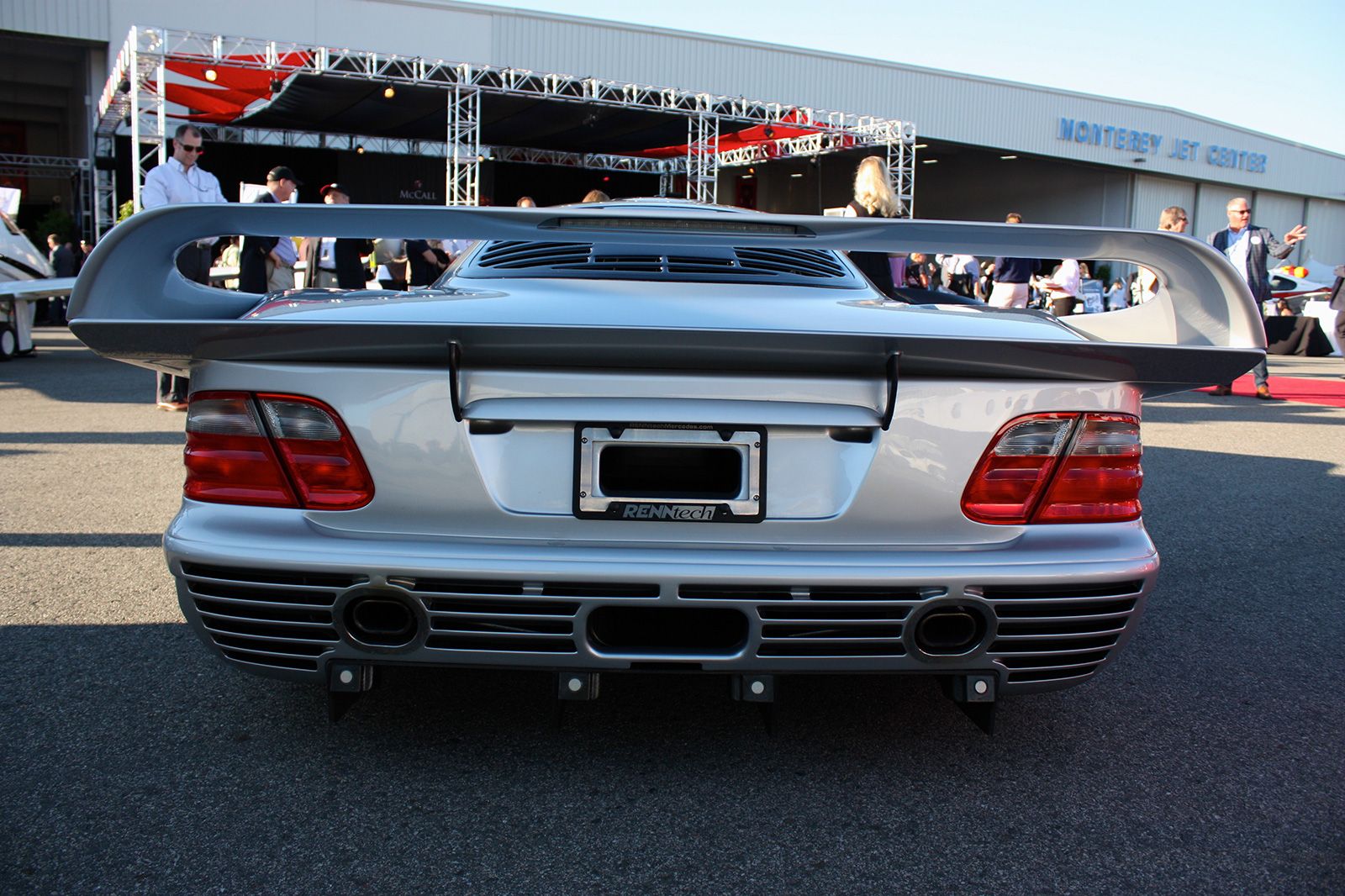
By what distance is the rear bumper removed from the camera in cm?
197

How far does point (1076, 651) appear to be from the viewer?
7.04 ft

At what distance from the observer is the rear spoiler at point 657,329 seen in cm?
193

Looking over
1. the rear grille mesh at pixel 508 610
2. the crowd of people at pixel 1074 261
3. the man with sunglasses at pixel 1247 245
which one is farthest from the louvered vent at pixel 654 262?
the man with sunglasses at pixel 1247 245

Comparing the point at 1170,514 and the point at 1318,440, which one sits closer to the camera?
the point at 1170,514

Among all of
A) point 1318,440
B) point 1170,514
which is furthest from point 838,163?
point 1170,514

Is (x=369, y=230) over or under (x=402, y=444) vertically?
over

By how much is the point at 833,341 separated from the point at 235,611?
1.26 metres

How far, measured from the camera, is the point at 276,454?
2.05 metres

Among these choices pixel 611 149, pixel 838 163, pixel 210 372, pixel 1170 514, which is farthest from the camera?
pixel 838 163

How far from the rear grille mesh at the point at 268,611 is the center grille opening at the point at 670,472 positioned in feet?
1.68

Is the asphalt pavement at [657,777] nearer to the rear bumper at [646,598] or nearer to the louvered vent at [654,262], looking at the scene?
the rear bumper at [646,598]

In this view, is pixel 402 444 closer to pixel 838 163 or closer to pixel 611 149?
pixel 611 149

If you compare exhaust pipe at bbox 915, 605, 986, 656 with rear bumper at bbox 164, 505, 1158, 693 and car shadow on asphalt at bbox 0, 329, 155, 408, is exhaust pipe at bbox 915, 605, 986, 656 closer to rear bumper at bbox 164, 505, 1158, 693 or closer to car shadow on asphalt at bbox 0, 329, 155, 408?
rear bumper at bbox 164, 505, 1158, 693

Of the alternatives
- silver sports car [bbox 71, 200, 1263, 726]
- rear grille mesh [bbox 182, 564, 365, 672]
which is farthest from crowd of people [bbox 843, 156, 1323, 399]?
rear grille mesh [bbox 182, 564, 365, 672]
